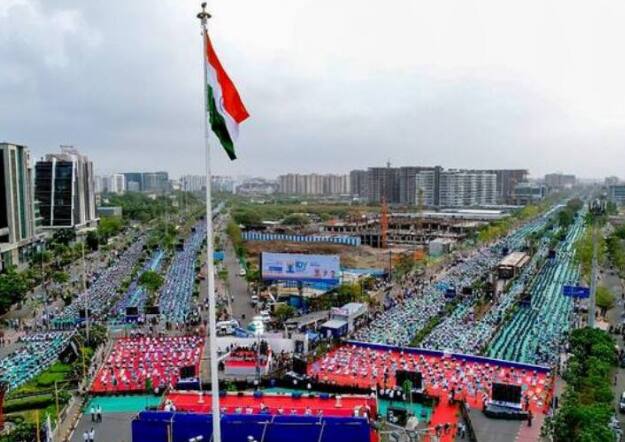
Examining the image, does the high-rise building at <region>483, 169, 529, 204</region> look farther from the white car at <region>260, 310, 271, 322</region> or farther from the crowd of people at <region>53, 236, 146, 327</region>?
the white car at <region>260, 310, 271, 322</region>

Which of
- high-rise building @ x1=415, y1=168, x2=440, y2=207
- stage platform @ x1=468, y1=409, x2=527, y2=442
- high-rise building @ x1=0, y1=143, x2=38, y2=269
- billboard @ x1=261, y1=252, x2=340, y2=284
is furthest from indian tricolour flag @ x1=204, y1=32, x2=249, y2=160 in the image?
high-rise building @ x1=415, y1=168, x2=440, y2=207

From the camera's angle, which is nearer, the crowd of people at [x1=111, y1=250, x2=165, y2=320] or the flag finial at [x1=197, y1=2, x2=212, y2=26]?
the flag finial at [x1=197, y1=2, x2=212, y2=26]

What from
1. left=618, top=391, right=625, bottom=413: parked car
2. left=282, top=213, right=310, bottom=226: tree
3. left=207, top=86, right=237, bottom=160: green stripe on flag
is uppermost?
left=207, top=86, right=237, bottom=160: green stripe on flag

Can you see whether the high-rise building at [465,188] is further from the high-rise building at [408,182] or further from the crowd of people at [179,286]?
the crowd of people at [179,286]

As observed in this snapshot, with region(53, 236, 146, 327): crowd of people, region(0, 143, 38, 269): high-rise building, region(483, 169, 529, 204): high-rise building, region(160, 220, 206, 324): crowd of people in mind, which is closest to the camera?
region(53, 236, 146, 327): crowd of people

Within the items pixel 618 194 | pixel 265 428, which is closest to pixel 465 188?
pixel 618 194

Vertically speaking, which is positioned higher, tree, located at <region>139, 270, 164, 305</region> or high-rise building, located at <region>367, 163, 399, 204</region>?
high-rise building, located at <region>367, 163, 399, 204</region>

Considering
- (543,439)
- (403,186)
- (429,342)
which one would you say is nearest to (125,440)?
(543,439)

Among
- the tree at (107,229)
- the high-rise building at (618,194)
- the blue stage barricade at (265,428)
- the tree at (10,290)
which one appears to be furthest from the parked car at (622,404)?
the high-rise building at (618,194)

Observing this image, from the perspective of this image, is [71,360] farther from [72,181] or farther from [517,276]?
[72,181]
